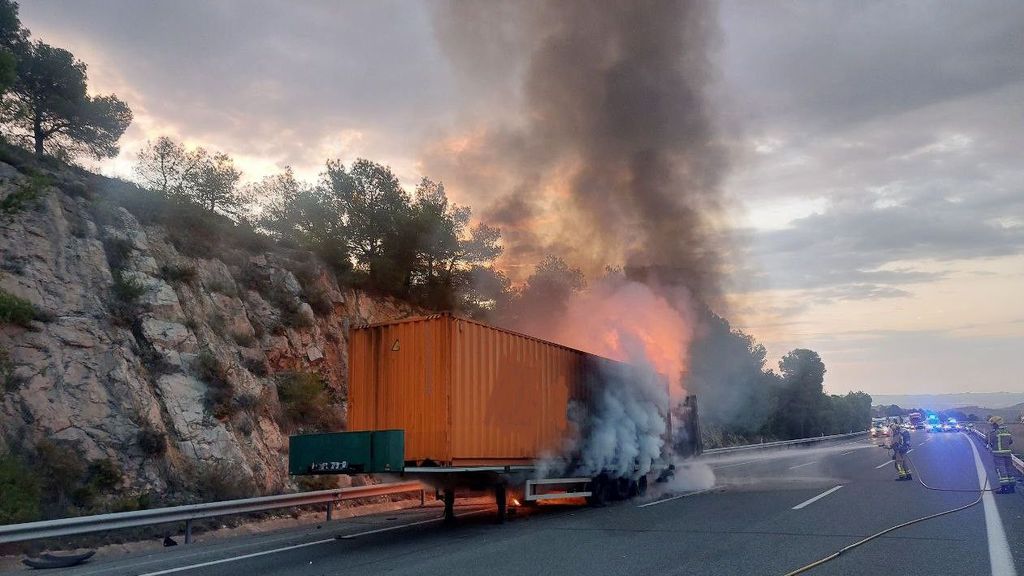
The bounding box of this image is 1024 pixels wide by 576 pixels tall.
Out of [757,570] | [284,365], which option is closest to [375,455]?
[757,570]

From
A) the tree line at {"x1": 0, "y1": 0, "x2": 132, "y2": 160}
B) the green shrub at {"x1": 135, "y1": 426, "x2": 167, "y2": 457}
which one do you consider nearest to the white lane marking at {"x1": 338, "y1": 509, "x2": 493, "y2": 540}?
the green shrub at {"x1": 135, "y1": 426, "x2": 167, "y2": 457}

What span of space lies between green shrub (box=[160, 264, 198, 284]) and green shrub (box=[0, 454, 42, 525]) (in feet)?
25.6

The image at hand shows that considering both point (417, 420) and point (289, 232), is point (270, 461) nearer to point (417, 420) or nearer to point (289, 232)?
point (417, 420)

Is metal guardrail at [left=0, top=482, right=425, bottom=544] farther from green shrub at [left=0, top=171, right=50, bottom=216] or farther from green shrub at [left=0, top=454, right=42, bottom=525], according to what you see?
green shrub at [left=0, top=171, right=50, bottom=216]

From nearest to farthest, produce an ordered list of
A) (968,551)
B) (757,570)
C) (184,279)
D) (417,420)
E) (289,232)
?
(757,570) → (968,551) → (417,420) → (184,279) → (289,232)

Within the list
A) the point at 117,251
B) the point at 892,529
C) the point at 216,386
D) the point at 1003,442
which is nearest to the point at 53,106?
the point at 117,251

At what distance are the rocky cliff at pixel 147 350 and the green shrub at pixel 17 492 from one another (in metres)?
0.98

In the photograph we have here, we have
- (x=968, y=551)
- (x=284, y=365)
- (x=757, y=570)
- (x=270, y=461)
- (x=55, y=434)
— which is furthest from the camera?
(x=284, y=365)

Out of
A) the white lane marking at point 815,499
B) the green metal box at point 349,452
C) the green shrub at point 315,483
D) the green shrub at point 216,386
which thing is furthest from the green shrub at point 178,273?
the white lane marking at point 815,499

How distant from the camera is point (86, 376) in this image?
14.7 metres

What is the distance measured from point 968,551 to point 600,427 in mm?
7762

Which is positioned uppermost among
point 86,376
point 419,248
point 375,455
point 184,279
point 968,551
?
point 419,248

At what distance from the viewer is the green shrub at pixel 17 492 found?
34.8 ft

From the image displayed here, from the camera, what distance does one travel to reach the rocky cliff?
13945 millimetres
